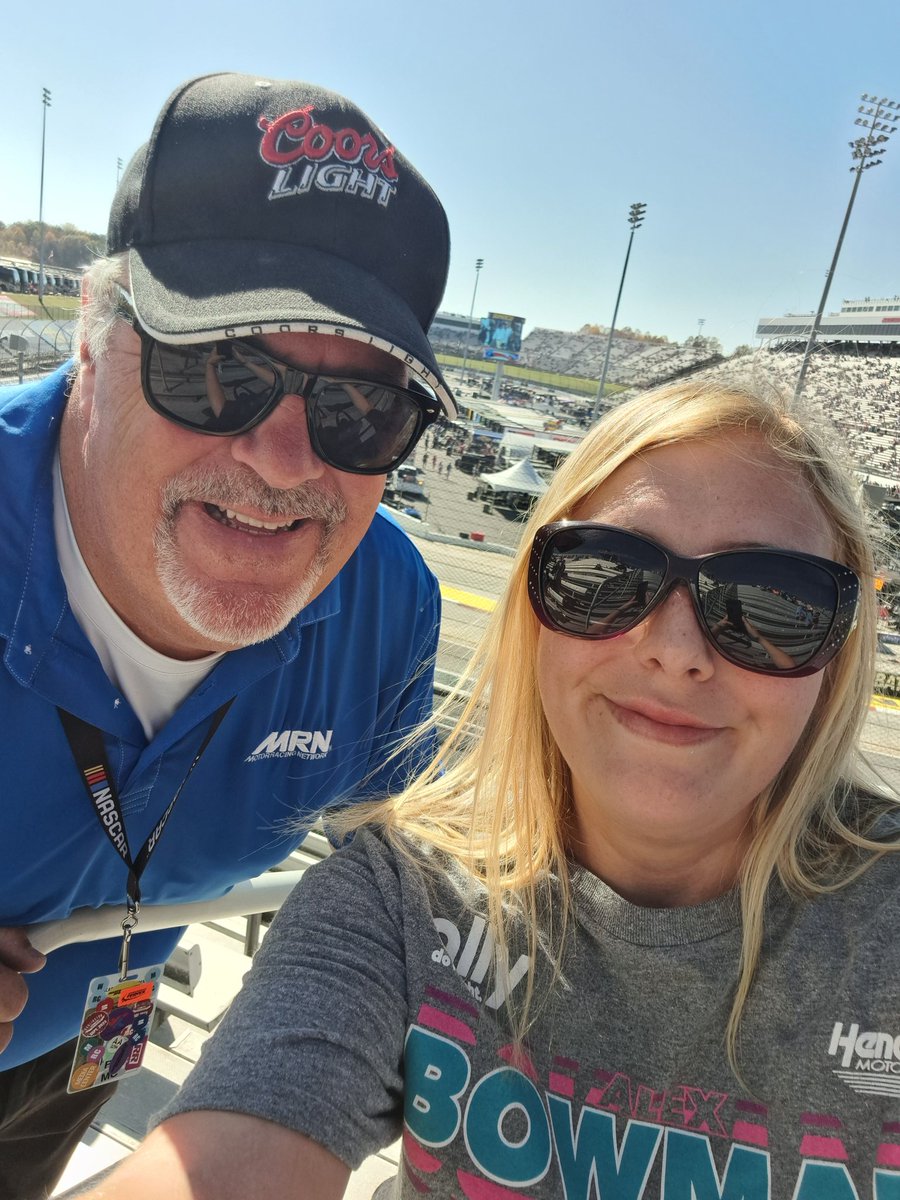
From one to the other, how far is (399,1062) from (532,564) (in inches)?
29.0

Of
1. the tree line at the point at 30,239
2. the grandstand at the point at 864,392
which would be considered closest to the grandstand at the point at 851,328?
the grandstand at the point at 864,392

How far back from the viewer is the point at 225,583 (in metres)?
1.49

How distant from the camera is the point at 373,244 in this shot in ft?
4.79

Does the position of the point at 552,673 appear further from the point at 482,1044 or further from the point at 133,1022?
the point at 133,1022

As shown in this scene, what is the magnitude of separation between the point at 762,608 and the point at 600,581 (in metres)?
0.23

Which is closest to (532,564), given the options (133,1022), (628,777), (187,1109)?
(628,777)

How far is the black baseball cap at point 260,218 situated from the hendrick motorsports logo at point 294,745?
84cm

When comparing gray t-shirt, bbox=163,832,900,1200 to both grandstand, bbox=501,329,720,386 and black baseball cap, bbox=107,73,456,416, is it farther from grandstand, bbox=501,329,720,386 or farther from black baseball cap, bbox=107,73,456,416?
grandstand, bbox=501,329,720,386

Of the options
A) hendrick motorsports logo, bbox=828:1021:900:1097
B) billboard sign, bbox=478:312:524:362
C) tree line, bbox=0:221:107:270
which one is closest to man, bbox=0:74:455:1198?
hendrick motorsports logo, bbox=828:1021:900:1097

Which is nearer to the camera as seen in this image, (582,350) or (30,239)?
(30,239)

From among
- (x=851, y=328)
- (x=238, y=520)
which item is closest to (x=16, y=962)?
(x=238, y=520)

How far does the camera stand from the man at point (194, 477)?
1371 mm

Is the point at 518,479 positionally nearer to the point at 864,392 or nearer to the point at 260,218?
the point at 260,218

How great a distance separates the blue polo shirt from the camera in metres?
1.44
